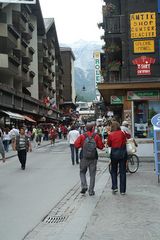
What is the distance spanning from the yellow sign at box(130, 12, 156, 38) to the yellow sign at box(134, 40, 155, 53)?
0.39m

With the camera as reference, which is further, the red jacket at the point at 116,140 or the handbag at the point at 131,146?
the handbag at the point at 131,146

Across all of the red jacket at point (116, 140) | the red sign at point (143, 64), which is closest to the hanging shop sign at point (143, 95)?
the red sign at point (143, 64)

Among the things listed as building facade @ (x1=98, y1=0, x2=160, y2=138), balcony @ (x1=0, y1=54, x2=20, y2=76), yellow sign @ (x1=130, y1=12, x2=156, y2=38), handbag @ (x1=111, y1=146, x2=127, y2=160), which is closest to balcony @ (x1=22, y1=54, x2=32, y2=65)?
balcony @ (x1=0, y1=54, x2=20, y2=76)

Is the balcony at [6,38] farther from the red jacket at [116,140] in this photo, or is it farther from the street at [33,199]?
the red jacket at [116,140]

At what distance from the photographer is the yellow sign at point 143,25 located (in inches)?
1027

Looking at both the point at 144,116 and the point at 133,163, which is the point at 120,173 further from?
the point at 144,116

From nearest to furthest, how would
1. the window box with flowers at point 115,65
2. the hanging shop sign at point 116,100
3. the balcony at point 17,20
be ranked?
the hanging shop sign at point 116,100, the window box with flowers at point 115,65, the balcony at point 17,20

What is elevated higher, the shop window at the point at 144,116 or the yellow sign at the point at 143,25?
the yellow sign at the point at 143,25

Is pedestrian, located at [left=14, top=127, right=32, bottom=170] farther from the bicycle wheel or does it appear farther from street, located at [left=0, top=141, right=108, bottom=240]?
the bicycle wheel

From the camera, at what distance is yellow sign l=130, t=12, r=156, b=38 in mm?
26078

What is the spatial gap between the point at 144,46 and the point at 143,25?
1.17 metres

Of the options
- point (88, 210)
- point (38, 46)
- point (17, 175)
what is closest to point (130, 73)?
point (17, 175)

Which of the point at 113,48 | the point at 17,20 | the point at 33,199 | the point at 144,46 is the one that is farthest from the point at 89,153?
the point at 17,20

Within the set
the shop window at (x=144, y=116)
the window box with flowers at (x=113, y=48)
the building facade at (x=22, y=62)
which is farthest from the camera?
the building facade at (x=22, y=62)
